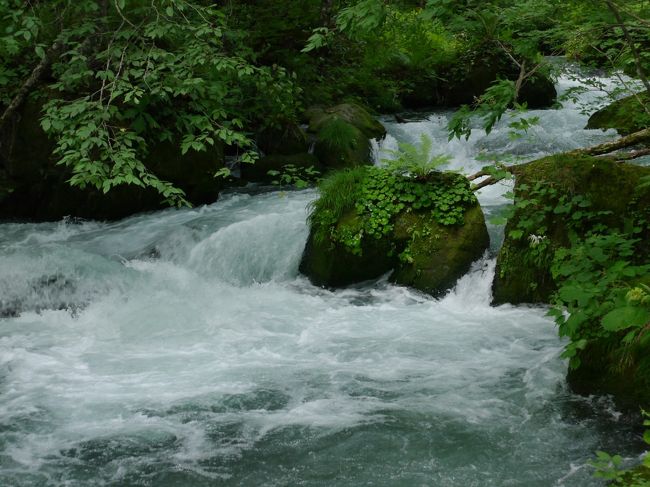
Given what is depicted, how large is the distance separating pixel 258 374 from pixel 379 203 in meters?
3.17

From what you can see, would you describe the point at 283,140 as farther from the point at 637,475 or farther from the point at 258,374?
the point at 637,475

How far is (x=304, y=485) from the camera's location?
4.41 meters

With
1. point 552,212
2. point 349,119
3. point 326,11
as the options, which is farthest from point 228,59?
point 326,11

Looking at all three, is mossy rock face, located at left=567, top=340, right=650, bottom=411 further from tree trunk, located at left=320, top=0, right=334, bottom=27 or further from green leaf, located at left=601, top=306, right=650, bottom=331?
tree trunk, located at left=320, top=0, right=334, bottom=27

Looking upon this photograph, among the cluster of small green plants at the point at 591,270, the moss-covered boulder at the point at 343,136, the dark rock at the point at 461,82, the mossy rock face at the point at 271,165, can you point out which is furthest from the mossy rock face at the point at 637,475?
the dark rock at the point at 461,82

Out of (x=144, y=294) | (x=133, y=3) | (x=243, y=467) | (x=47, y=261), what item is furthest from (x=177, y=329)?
(x=133, y=3)

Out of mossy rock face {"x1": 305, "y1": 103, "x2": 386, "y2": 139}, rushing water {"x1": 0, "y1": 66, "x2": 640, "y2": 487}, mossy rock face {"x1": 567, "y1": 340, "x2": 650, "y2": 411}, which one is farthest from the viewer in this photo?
mossy rock face {"x1": 305, "y1": 103, "x2": 386, "y2": 139}

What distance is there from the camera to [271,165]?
12.3 metres

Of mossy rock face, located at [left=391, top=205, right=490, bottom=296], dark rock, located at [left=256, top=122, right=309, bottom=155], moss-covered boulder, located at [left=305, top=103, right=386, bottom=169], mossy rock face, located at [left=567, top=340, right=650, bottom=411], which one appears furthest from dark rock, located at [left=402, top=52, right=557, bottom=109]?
mossy rock face, located at [left=567, top=340, right=650, bottom=411]

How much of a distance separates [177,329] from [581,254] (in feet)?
14.1

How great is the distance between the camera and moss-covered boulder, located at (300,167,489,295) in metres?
8.12

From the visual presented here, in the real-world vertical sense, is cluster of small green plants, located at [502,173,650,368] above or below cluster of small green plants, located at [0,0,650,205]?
below

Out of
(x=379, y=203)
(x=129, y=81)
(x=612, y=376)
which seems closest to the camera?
(x=612, y=376)

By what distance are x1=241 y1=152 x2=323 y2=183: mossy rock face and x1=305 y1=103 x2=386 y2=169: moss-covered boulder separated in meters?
0.32
